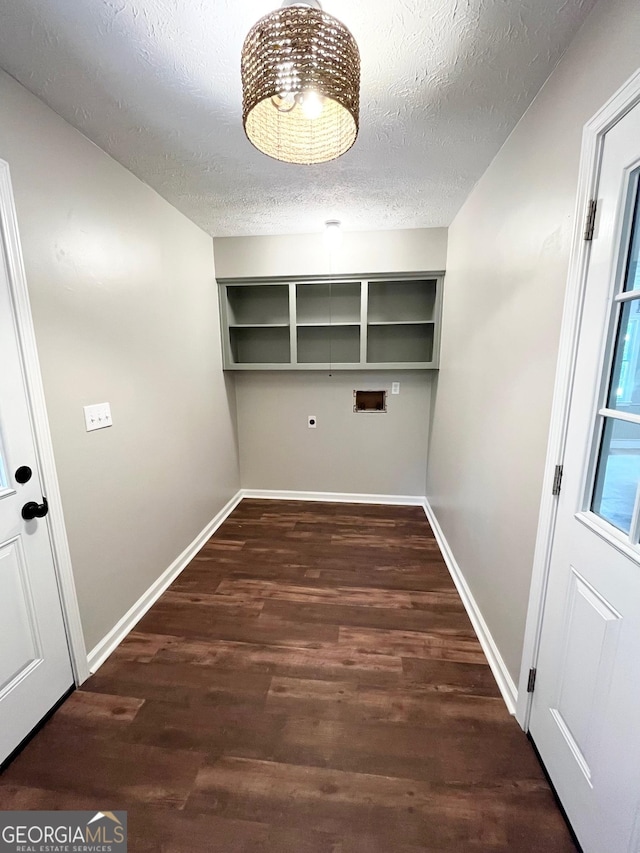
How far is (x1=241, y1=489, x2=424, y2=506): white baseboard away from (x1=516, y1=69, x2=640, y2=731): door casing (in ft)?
6.89

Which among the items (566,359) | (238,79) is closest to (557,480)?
(566,359)

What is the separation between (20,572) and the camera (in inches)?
50.2

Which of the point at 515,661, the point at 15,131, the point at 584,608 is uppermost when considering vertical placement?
the point at 15,131

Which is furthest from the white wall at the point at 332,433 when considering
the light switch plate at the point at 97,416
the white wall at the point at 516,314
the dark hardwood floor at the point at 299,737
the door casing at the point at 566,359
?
the door casing at the point at 566,359

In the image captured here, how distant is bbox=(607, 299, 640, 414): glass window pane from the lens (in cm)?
87

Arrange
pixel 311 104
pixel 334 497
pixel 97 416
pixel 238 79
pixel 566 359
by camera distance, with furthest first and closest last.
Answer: pixel 334 497 < pixel 97 416 < pixel 238 79 < pixel 566 359 < pixel 311 104

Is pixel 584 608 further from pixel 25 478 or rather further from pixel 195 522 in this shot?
pixel 195 522

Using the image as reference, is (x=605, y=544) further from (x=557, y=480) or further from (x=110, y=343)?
(x=110, y=343)

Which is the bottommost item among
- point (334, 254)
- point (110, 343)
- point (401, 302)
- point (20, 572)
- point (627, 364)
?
point (20, 572)

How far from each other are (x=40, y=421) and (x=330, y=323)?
2337 millimetres

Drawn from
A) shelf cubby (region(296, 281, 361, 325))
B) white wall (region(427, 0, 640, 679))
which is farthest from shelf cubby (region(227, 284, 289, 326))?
white wall (region(427, 0, 640, 679))

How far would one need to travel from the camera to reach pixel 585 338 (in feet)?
3.30

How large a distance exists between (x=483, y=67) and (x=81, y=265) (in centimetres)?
180

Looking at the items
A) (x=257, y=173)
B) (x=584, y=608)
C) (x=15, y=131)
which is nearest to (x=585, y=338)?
(x=584, y=608)
